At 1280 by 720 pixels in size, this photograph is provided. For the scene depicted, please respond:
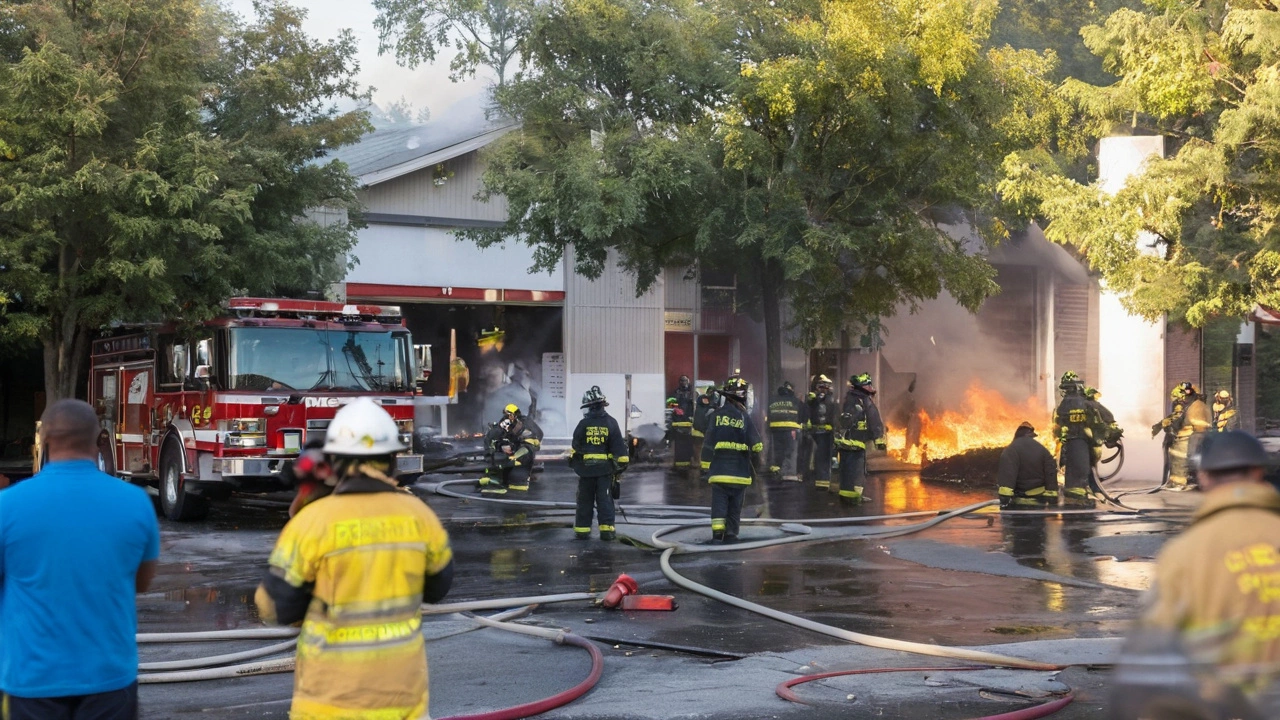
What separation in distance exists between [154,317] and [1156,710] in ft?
51.4

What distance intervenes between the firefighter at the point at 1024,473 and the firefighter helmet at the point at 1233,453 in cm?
1253

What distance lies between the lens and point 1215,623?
3484 mm

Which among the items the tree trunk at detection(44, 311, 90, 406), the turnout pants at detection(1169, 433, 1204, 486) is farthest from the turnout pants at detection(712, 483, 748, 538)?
the tree trunk at detection(44, 311, 90, 406)

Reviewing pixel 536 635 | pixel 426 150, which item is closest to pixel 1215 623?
pixel 536 635

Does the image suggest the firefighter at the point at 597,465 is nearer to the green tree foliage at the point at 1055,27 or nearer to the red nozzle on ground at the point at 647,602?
the red nozzle on ground at the point at 647,602

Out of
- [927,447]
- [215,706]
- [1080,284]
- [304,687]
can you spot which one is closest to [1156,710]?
[304,687]

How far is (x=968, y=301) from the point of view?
74.8 ft

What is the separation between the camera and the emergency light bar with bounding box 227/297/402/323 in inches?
586

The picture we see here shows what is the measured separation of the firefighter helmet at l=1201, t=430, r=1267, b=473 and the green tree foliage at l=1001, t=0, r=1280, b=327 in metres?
14.2

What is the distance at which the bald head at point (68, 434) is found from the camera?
4.05 m

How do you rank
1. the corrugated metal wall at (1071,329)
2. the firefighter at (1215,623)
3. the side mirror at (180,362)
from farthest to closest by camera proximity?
1. the corrugated metal wall at (1071,329)
2. the side mirror at (180,362)
3. the firefighter at (1215,623)

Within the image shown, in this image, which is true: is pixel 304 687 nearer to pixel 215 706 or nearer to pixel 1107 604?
pixel 215 706

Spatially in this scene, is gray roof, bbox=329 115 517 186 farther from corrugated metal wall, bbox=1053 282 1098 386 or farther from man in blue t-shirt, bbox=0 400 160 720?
man in blue t-shirt, bbox=0 400 160 720

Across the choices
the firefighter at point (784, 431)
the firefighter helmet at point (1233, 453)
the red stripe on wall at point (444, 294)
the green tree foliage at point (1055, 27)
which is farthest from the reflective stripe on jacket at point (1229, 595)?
the green tree foliage at point (1055, 27)
